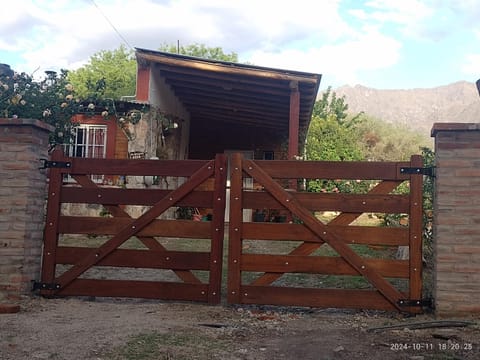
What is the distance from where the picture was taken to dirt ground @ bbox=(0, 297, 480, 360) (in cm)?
341

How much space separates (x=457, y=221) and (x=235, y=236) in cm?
213

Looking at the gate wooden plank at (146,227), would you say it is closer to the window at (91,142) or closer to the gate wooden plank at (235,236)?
the gate wooden plank at (235,236)

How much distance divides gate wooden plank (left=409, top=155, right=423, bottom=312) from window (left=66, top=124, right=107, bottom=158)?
10.4 metres

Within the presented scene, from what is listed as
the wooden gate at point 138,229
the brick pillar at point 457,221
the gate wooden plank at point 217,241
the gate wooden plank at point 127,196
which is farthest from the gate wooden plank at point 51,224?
the brick pillar at point 457,221

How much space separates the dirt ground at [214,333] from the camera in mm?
3414

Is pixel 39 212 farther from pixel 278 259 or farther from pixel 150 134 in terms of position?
pixel 150 134

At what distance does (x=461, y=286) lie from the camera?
14.4 feet

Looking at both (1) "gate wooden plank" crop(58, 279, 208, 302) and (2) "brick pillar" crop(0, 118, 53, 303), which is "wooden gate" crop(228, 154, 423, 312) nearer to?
(1) "gate wooden plank" crop(58, 279, 208, 302)

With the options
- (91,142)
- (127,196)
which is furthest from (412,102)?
(127,196)

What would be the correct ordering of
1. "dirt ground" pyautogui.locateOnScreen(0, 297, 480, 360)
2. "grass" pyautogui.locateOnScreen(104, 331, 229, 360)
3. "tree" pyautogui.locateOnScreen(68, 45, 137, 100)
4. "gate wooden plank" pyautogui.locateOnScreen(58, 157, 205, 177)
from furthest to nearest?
"tree" pyautogui.locateOnScreen(68, 45, 137, 100) → "gate wooden plank" pyautogui.locateOnScreen(58, 157, 205, 177) → "dirt ground" pyautogui.locateOnScreen(0, 297, 480, 360) → "grass" pyautogui.locateOnScreen(104, 331, 229, 360)

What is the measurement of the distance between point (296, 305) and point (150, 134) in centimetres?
918

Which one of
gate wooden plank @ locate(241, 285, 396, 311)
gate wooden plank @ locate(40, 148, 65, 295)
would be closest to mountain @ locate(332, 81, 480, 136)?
gate wooden plank @ locate(241, 285, 396, 311)

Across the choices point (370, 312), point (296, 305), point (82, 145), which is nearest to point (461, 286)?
point (370, 312)

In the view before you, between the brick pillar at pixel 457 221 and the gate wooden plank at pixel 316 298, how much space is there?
1.86ft
